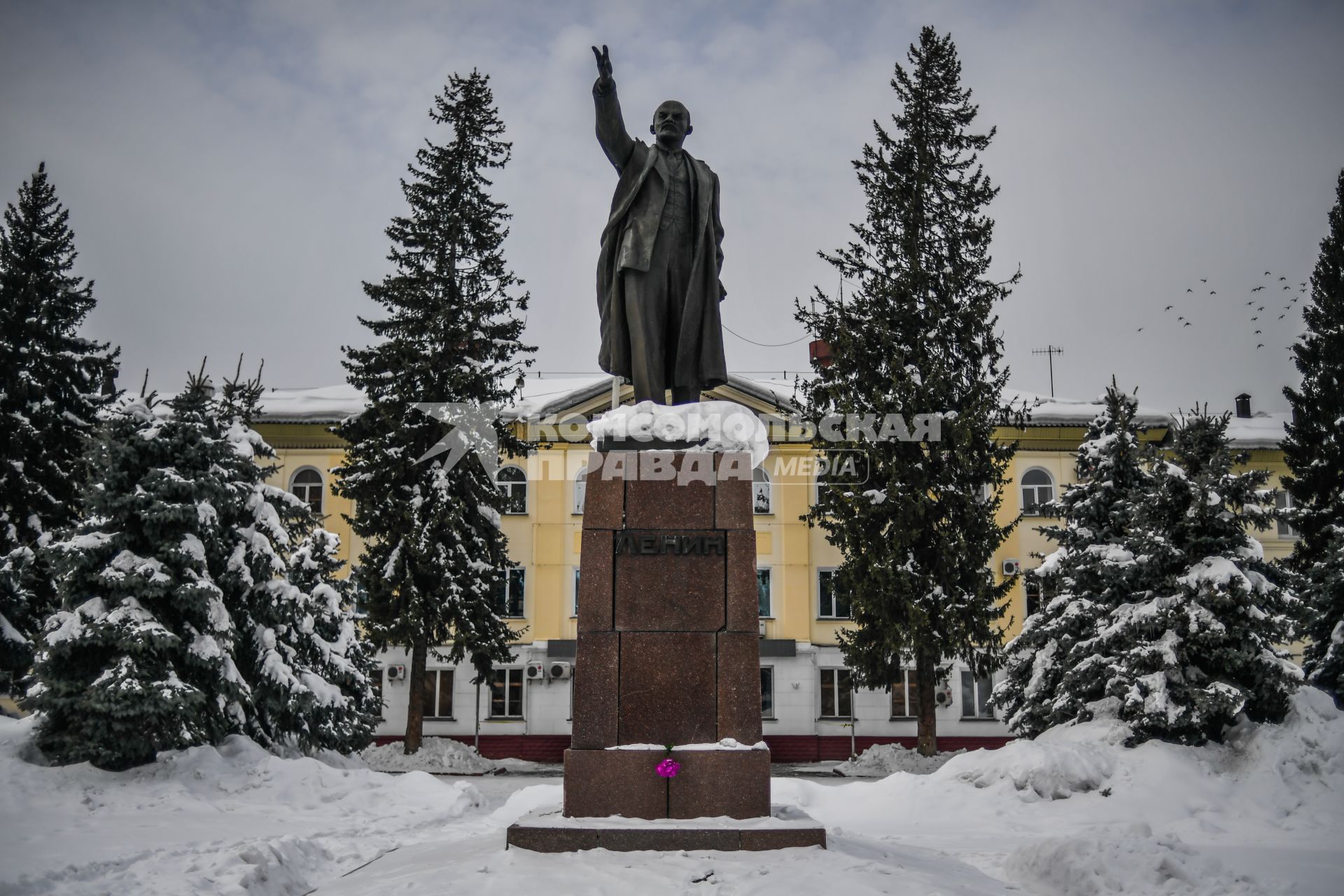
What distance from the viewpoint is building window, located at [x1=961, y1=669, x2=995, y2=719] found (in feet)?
92.1

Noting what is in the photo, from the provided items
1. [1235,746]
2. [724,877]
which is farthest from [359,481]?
[724,877]

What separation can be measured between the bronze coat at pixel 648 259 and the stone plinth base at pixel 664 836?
3.08 metres

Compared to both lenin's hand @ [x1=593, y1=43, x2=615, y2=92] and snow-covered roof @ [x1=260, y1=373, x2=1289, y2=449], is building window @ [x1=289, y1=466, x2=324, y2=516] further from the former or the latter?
lenin's hand @ [x1=593, y1=43, x2=615, y2=92]

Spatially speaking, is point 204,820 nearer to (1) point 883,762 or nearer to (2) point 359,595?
(2) point 359,595

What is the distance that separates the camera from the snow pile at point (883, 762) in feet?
75.2

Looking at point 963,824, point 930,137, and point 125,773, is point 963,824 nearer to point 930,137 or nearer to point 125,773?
point 125,773

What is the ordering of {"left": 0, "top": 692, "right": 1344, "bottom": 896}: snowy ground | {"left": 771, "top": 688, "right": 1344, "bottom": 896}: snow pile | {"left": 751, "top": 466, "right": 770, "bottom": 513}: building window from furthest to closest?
{"left": 751, "top": 466, "right": 770, "bottom": 513}: building window, {"left": 771, "top": 688, "right": 1344, "bottom": 896}: snow pile, {"left": 0, "top": 692, "right": 1344, "bottom": 896}: snowy ground

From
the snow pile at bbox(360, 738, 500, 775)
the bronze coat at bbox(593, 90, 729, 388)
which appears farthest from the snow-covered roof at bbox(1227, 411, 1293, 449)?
the bronze coat at bbox(593, 90, 729, 388)

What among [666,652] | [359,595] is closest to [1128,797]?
[666,652]

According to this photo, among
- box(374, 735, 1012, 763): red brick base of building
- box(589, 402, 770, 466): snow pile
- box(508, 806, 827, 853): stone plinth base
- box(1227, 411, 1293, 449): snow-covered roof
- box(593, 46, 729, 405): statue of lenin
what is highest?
box(1227, 411, 1293, 449): snow-covered roof

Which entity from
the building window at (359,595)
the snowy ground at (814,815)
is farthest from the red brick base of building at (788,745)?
the snowy ground at (814,815)

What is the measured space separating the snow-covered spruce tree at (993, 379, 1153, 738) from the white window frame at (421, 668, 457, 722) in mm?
14956

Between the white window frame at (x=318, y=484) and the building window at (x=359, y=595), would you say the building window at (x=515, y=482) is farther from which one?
the building window at (x=359, y=595)

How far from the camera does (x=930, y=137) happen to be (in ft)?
78.5
